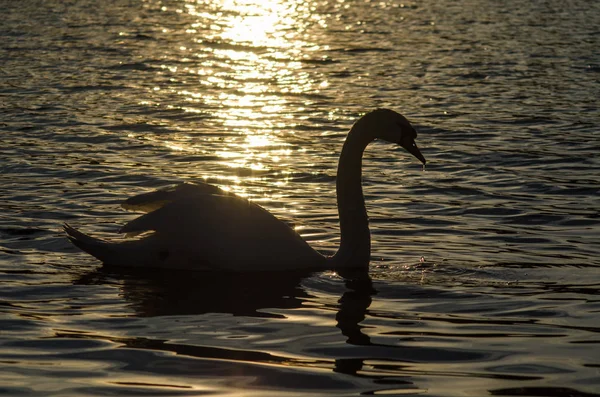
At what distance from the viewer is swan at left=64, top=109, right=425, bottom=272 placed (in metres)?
10.1

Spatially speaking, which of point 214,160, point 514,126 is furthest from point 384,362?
point 514,126

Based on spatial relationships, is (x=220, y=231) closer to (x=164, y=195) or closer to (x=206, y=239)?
(x=206, y=239)

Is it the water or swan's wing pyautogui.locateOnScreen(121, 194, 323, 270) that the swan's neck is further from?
swan's wing pyautogui.locateOnScreen(121, 194, 323, 270)

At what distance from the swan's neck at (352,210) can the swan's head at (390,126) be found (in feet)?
0.38

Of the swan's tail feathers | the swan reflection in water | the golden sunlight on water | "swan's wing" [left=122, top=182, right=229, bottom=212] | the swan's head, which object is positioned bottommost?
the swan reflection in water

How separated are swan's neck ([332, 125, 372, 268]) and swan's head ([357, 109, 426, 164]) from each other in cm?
12

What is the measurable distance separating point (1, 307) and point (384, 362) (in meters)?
3.13

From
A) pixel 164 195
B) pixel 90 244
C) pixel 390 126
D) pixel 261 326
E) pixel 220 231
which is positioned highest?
pixel 390 126

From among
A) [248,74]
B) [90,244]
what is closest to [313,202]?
[90,244]

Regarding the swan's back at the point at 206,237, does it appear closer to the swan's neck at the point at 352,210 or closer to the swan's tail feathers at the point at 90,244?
the swan's tail feathers at the point at 90,244

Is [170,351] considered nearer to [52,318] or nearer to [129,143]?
[52,318]

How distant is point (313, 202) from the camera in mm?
13648

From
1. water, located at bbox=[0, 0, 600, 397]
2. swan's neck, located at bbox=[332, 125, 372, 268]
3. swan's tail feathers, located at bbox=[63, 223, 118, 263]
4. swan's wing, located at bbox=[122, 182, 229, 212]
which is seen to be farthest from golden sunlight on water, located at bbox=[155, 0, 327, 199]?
swan's tail feathers, located at bbox=[63, 223, 118, 263]

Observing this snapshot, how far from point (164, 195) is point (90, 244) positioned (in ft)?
2.49
